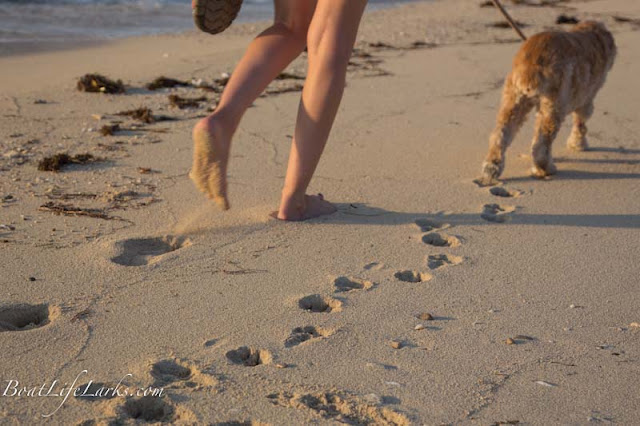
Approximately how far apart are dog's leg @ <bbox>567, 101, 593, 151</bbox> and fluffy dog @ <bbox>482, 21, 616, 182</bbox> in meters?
0.25

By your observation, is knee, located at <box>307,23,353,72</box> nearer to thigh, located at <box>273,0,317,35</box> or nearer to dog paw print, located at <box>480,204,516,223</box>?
thigh, located at <box>273,0,317,35</box>

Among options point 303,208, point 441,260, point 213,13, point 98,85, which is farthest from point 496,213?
point 98,85

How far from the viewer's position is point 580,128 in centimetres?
470

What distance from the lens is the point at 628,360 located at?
2.50 meters

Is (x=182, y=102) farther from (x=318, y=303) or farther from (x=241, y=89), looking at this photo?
(x=318, y=303)

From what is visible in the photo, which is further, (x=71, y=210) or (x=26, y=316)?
(x=71, y=210)

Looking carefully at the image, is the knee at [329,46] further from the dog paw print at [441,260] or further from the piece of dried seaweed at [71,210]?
the piece of dried seaweed at [71,210]

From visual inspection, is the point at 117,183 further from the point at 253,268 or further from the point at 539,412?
the point at 539,412

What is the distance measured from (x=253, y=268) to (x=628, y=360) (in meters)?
1.40

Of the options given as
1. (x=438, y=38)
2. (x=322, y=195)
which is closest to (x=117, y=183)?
(x=322, y=195)

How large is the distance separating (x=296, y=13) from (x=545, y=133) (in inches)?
62.8

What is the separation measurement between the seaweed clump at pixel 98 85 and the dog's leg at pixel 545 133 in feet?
9.81

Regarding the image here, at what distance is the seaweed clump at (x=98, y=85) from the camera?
5.59 m

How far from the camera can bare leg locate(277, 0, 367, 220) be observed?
319 cm
